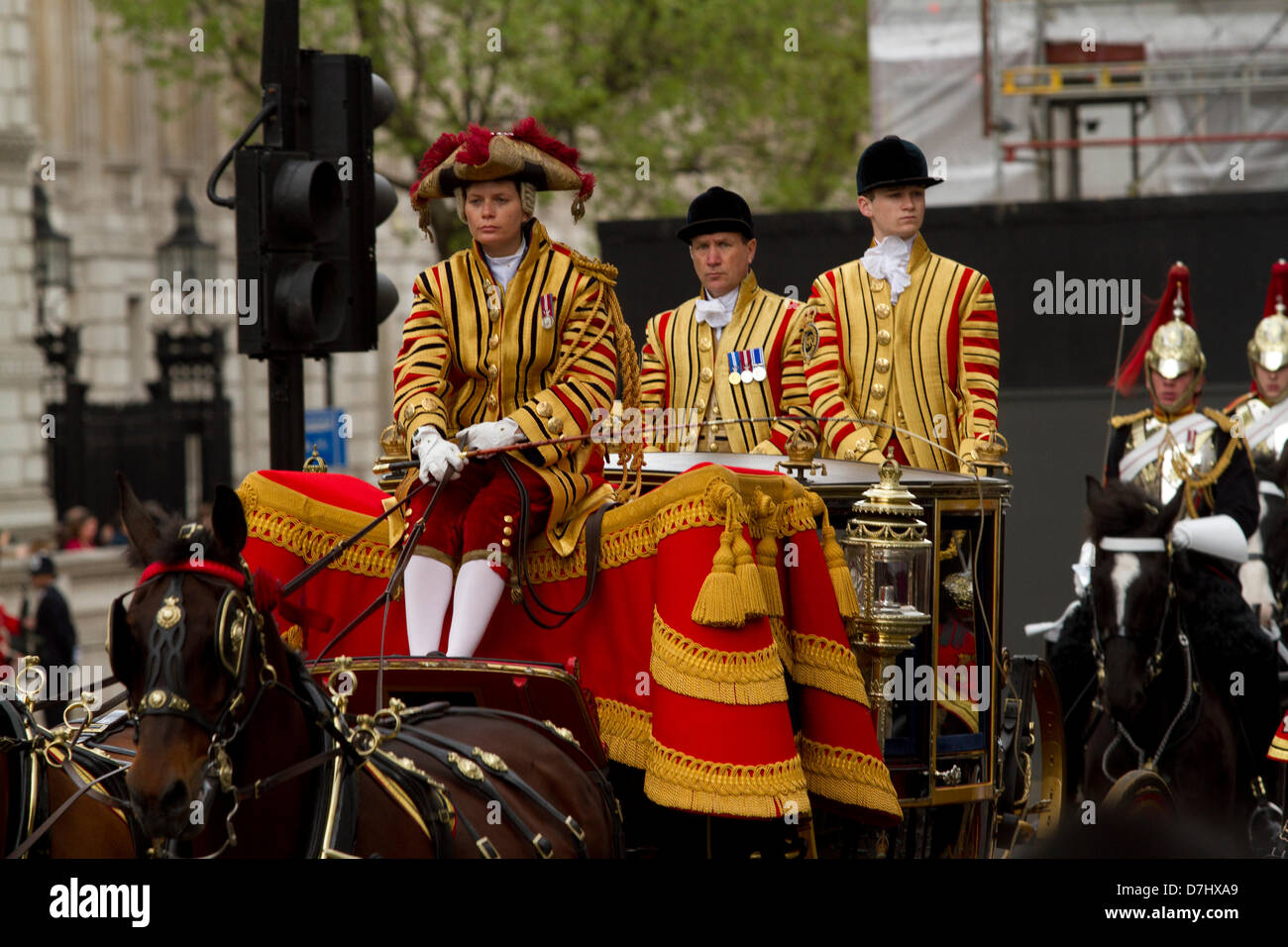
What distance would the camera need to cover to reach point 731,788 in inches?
225

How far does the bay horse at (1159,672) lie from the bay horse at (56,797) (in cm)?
456

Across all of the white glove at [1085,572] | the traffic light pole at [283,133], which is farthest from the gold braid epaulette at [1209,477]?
the traffic light pole at [283,133]

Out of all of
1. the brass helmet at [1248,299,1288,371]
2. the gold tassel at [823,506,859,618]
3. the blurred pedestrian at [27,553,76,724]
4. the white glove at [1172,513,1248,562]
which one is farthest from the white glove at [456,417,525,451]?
the blurred pedestrian at [27,553,76,724]

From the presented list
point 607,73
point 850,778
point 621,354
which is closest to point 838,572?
point 850,778

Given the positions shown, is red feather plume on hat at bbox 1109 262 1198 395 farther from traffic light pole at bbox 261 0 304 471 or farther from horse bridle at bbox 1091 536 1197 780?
traffic light pole at bbox 261 0 304 471

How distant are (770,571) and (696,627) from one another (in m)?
0.32

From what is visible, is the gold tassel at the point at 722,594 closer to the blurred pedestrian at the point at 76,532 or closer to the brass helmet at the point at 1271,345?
the brass helmet at the point at 1271,345

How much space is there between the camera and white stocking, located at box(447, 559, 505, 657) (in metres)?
6.16

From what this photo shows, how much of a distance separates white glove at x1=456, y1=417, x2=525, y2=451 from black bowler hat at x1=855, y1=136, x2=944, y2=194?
243 cm

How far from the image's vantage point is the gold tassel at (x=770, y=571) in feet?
19.6

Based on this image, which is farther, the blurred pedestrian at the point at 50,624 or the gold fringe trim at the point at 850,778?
Result: the blurred pedestrian at the point at 50,624

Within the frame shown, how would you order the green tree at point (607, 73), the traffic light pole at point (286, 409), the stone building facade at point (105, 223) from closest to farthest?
Answer: 1. the traffic light pole at point (286, 409)
2. the green tree at point (607, 73)
3. the stone building facade at point (105, 223)

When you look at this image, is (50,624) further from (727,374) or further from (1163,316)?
(1163,316)

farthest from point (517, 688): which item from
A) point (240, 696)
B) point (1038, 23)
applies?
Result: point (1038, 23)
